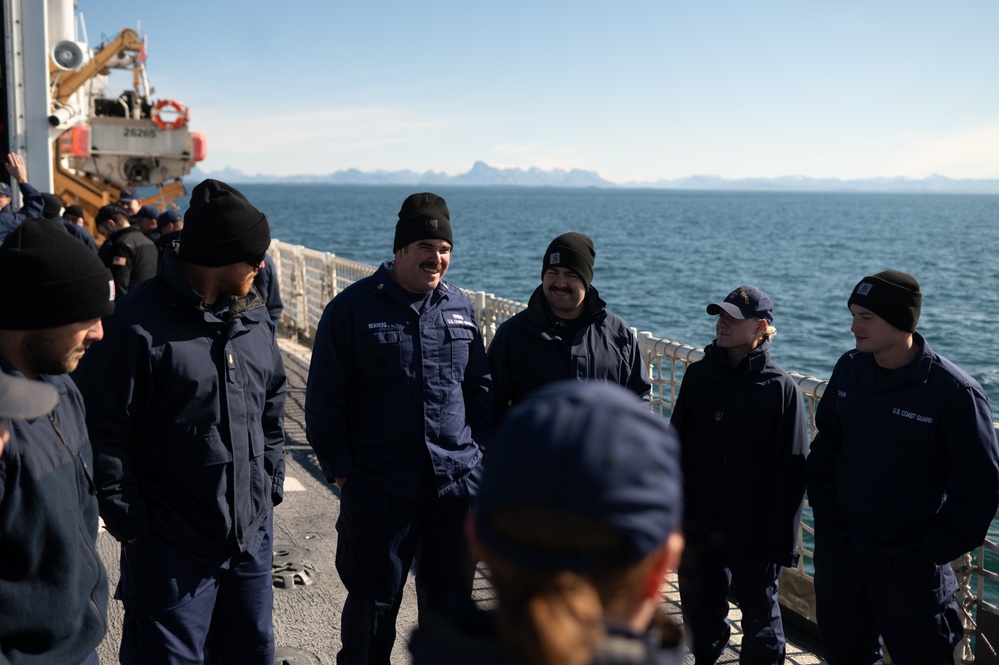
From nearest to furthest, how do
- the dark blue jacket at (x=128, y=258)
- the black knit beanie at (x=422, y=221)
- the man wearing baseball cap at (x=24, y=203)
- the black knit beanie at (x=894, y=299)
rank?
the black knit beanie at (x=894, y=299) → the black knit beanie at (x=422, y=221) → the man wearing baseball cap at (x=24, y=203) → the dark blue jacket at (x=128, y=258)

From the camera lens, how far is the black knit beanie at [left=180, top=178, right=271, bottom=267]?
3.22 m

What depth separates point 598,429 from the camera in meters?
1.25

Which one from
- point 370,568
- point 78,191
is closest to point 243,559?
point 370,568

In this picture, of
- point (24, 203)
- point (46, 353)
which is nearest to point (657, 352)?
point (46, 353)

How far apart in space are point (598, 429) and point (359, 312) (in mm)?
2757

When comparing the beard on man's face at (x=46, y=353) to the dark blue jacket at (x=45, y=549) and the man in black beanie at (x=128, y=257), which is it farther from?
the man in black beanie at (x=128, y=257)

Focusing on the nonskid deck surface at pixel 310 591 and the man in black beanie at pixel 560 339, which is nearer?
the man in black beanie at pixel 560 339

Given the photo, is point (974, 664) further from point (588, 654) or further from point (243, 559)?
point (588, 654)

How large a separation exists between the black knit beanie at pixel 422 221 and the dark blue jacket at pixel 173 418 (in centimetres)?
88

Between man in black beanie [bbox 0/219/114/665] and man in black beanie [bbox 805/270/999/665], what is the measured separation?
2.85 meters

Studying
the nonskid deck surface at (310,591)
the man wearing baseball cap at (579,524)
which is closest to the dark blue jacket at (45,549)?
the man wearing baseball cap at (579,524)

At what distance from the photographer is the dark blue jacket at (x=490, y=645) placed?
1.20m

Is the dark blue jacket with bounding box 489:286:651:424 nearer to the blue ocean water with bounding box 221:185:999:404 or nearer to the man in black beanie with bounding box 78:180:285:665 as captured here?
the man in black beanie with bounding box 78:180:285:665

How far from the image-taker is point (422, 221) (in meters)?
3.93
